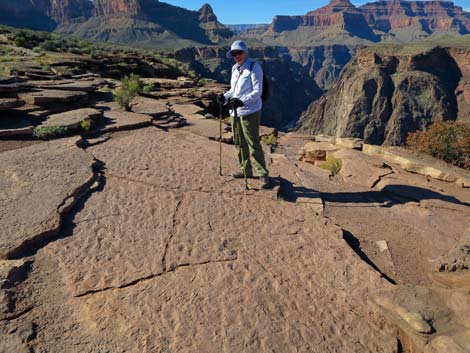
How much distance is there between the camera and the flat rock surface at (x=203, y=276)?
8.82 feet

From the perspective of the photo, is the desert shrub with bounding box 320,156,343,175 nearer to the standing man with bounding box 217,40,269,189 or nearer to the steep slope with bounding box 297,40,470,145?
the standing man with bounding box 217,40,269,189

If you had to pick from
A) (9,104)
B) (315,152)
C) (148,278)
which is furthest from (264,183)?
(9,104)

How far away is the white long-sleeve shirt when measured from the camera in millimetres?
4492

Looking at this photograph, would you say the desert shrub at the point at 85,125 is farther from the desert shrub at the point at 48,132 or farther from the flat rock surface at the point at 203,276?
the flat rock surface at the point at 203,276

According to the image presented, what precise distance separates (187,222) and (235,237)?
0.57m

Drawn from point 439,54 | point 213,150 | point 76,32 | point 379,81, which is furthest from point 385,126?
point 76,32

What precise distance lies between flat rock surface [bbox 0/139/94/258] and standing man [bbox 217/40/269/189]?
2040 mm

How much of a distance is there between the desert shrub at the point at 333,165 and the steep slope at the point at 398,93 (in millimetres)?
56896

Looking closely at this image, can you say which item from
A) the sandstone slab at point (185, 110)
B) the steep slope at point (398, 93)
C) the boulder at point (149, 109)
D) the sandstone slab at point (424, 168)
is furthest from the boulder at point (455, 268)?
the steep slope at point (398, 93)

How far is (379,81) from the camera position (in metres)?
67.2

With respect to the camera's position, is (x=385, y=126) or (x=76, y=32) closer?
(x=385, y=126)

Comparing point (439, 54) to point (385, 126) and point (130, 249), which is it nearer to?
point (385, 126)

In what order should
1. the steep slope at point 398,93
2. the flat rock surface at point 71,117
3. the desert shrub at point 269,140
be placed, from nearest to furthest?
1. the flat rock surface at point 71,117
2. the desert shrub at point 269,140
3. the steep slope at point 398,93

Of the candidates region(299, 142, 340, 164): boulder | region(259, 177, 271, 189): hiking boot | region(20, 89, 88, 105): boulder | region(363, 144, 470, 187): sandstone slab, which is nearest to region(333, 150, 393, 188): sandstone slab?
region(299, 142, 340, 164): boulder
